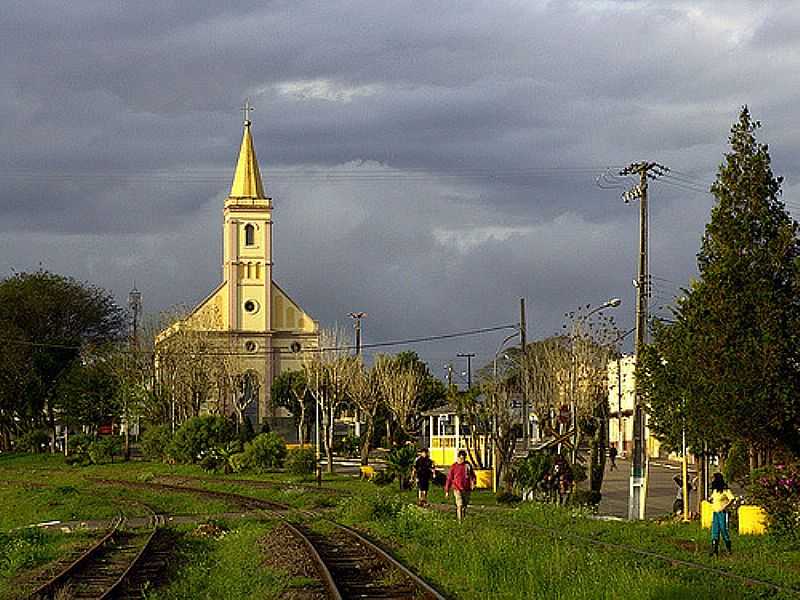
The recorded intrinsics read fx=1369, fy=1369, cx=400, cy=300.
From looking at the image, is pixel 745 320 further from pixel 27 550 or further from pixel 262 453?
pixel 262 453

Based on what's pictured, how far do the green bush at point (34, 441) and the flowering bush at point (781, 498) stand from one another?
6724 centimetres

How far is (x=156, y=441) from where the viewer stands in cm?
6988

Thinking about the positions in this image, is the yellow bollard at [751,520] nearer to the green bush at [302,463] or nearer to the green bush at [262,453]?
the green bush at [302,463]

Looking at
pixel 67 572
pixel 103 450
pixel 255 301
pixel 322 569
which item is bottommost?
pixel 103 450

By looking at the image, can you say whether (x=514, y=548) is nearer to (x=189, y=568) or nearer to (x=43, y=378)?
(x=189, y=568)

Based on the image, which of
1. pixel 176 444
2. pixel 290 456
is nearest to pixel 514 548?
pixel 290 456

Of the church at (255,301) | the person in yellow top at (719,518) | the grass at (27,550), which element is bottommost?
A: the grass at (27,550)

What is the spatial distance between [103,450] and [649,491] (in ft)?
106

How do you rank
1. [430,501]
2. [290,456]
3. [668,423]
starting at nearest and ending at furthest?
[668,423] → [430,501] → [290,456]

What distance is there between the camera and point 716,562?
70.4ft

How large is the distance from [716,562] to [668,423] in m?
12.3

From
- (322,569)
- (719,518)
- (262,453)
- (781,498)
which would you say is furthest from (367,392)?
(322,569)

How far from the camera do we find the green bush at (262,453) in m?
58.1

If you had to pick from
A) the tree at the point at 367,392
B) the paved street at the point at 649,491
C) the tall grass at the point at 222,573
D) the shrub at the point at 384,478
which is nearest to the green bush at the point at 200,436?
the tree at the point at 367,392
